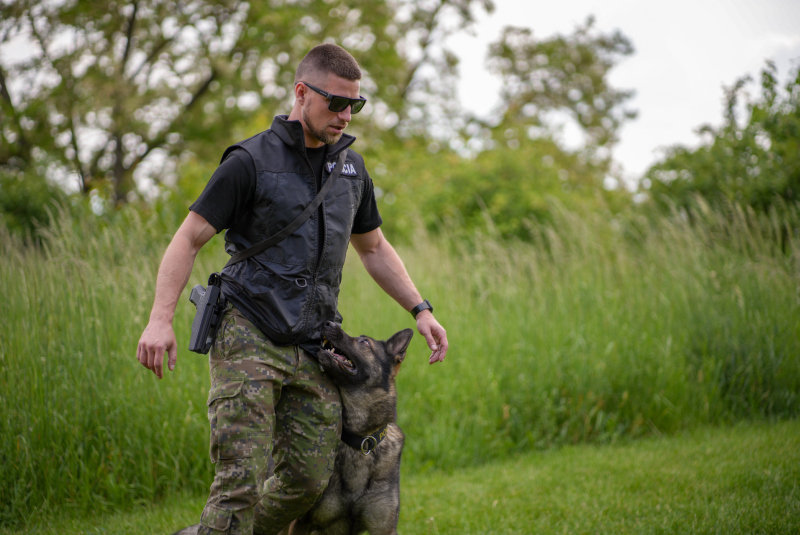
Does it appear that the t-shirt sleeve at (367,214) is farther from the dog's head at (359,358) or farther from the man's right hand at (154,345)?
the man's right hand at (154,345)

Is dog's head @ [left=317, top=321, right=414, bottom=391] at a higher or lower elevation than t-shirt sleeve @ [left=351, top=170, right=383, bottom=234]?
lower

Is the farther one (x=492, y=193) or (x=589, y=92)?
(x=589, y=92)

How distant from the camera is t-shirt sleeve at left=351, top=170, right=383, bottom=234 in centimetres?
312

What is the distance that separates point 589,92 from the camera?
20578mm

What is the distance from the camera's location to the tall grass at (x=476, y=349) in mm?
4113

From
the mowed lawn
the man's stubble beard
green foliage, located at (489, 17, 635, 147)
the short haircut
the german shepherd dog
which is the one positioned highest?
green foliage, located at (489, 17, 635, 147)

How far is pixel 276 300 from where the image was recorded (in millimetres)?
2547

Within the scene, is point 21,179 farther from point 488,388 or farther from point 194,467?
point 488,388

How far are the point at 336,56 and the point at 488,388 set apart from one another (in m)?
3.64

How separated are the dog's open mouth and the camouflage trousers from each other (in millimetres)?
103

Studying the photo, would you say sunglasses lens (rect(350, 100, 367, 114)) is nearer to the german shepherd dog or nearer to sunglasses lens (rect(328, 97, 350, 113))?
sunglasses lens (rect(328, 97, 350, 113))

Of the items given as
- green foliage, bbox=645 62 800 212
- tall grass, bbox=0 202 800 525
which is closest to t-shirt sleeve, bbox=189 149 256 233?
tall grass, bbox=0 202 800 525

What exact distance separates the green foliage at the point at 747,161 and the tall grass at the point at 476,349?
66cm

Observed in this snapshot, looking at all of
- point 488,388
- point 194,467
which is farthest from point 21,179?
point 488,388
